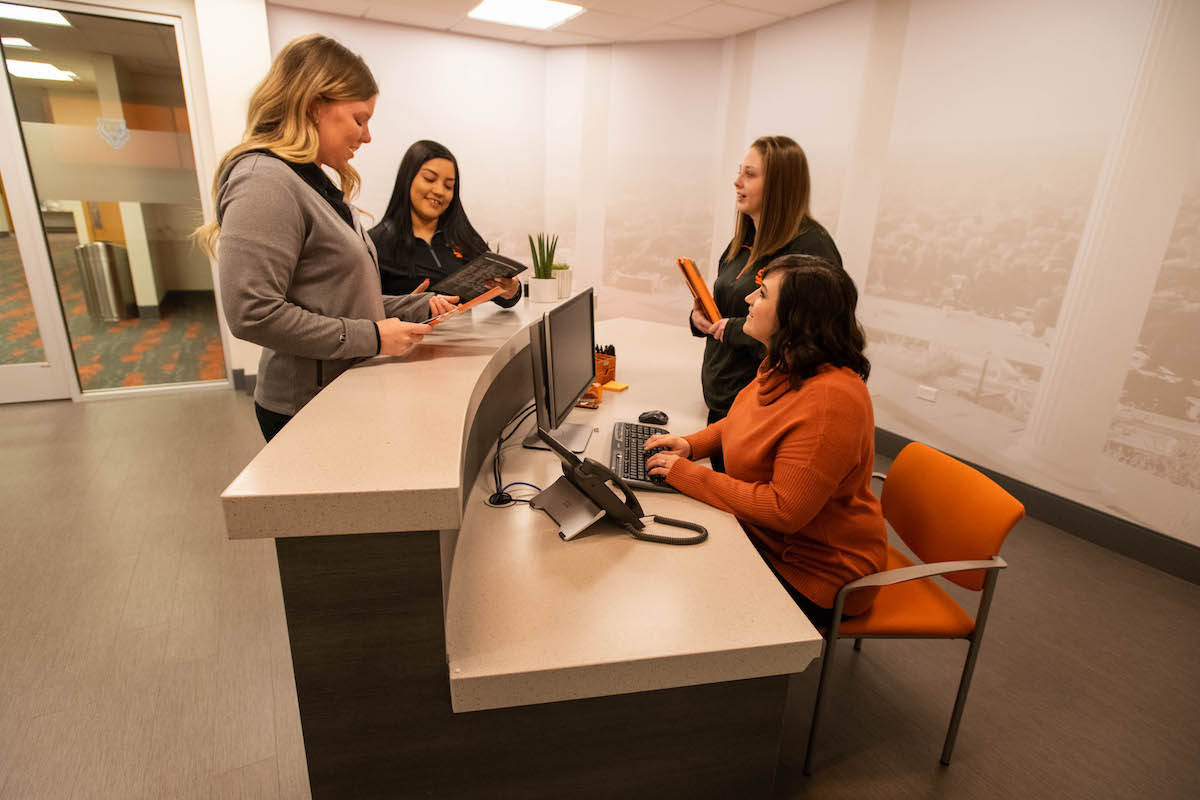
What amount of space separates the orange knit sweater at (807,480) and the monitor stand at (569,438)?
33cm

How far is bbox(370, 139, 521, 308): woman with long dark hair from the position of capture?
7.98 feet

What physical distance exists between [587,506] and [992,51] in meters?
3.19

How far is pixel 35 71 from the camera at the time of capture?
3.72m

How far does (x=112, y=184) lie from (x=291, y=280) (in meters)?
3.83

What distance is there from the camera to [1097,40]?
2.65 metres

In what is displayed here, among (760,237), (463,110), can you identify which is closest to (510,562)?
(760,237)

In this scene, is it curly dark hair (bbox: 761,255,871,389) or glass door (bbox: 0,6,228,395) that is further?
glass door (bbox: 0,6,228,395)

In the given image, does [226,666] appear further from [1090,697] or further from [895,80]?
[895,80]

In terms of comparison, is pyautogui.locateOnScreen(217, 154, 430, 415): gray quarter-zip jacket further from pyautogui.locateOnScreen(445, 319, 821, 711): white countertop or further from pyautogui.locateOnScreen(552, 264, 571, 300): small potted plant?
pyautogui.locateOnScreen(552, 264, 571, 300): small potted plant

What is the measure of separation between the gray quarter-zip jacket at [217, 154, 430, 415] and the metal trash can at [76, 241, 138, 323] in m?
3.81

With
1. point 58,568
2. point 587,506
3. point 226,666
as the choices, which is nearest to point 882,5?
point 587,506

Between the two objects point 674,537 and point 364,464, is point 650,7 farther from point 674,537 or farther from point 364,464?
point 364,464

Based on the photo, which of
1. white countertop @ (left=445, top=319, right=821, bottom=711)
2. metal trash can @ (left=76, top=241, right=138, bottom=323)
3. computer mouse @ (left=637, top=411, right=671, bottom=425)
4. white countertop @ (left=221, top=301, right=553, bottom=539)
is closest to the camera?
white countertop @ (left=221, top=301, right=553, bottom=539)

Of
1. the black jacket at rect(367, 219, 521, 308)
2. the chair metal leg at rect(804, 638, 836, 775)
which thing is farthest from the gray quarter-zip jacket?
the chair metal leg at rect(804, 638, 836, 775)
